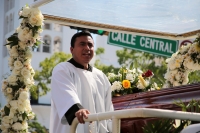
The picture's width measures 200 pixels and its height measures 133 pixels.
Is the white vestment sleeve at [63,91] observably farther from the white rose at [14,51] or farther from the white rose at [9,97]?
the white rose at [9,97]

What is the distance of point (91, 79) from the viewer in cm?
494

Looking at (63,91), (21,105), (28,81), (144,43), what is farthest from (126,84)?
(144,43)

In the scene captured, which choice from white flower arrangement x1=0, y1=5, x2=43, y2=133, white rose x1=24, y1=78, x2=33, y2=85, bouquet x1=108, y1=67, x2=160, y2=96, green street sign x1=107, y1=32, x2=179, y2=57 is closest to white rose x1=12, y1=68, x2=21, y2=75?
white flower arrangement x1=0, y1=5, x2=43, y2=133

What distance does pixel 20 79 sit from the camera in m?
6.22

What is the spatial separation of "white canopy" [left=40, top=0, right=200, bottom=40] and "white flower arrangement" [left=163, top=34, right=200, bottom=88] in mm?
222

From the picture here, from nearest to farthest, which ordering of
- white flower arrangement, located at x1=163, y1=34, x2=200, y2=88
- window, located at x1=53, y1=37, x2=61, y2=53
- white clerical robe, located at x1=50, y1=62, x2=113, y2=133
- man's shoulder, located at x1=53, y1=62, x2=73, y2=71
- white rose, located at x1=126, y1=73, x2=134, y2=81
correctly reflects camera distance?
white clerical robe, located at x1=50, y1=62, x2=113, y2=133, man's shoulder, located at x1=53, y1=62, x2=73, y2=71, white flower arrangement, located at x1=163, y1=34, x2=200, y2=88, white rose, located at x1=126, y1=73, x2=134, y2=81, window, located at x1=53, y1=37, x2=61, y2=53

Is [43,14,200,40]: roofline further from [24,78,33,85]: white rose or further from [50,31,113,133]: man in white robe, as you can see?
[50,31,113,133]: man in white robe

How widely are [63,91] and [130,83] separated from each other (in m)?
2.48

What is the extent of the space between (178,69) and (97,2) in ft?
6.47

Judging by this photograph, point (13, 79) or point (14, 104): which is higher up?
point (13, 79)

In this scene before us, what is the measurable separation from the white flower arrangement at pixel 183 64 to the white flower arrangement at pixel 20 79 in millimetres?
1944

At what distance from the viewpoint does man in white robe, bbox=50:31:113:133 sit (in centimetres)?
444

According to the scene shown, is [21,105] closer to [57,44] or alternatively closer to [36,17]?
[36,17]

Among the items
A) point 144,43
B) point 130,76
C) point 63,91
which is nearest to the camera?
point 63,91
